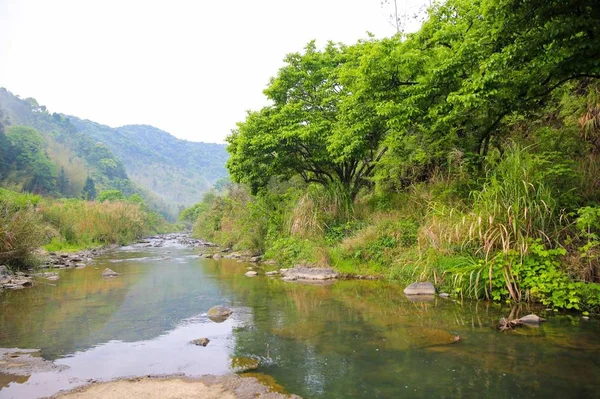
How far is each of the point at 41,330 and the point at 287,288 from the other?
6.49 metres

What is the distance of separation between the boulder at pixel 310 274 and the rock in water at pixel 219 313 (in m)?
4.94

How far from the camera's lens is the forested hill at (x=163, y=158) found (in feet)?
481

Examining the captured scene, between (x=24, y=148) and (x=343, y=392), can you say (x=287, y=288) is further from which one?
(x=24, y=148)

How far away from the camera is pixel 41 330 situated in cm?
780

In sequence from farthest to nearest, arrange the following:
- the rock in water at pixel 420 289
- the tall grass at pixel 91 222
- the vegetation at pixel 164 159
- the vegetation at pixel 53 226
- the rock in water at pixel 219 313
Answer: the vegetation at pixel 164 159, the tall grass at pixel 91 222, the vegetation at pixel 53 226, the rock in water at pixel 420 289, the rock in water at pixel 219 313

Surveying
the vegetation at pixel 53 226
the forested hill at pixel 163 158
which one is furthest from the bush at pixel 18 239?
the forested hill at pixel 163 158

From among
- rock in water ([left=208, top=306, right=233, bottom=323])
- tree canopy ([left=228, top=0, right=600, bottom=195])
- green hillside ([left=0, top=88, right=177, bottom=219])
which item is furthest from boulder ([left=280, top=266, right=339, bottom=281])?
green hillside ([left=0, top=88, right=177, bottom=219])

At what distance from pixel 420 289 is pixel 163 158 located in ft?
548

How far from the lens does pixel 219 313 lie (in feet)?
29.5

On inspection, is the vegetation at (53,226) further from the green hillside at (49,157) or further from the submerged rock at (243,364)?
the green hillside at (49,157)

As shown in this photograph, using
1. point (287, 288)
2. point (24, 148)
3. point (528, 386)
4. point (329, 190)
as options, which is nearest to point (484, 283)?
point (528, 386)

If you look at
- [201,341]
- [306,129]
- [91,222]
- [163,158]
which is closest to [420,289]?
[201,341]

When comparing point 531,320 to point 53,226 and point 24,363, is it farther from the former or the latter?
point 53,226

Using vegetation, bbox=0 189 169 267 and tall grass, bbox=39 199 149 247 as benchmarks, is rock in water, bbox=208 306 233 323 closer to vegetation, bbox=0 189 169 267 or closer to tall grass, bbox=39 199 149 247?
vegetation, bbox=0 189 169 267
